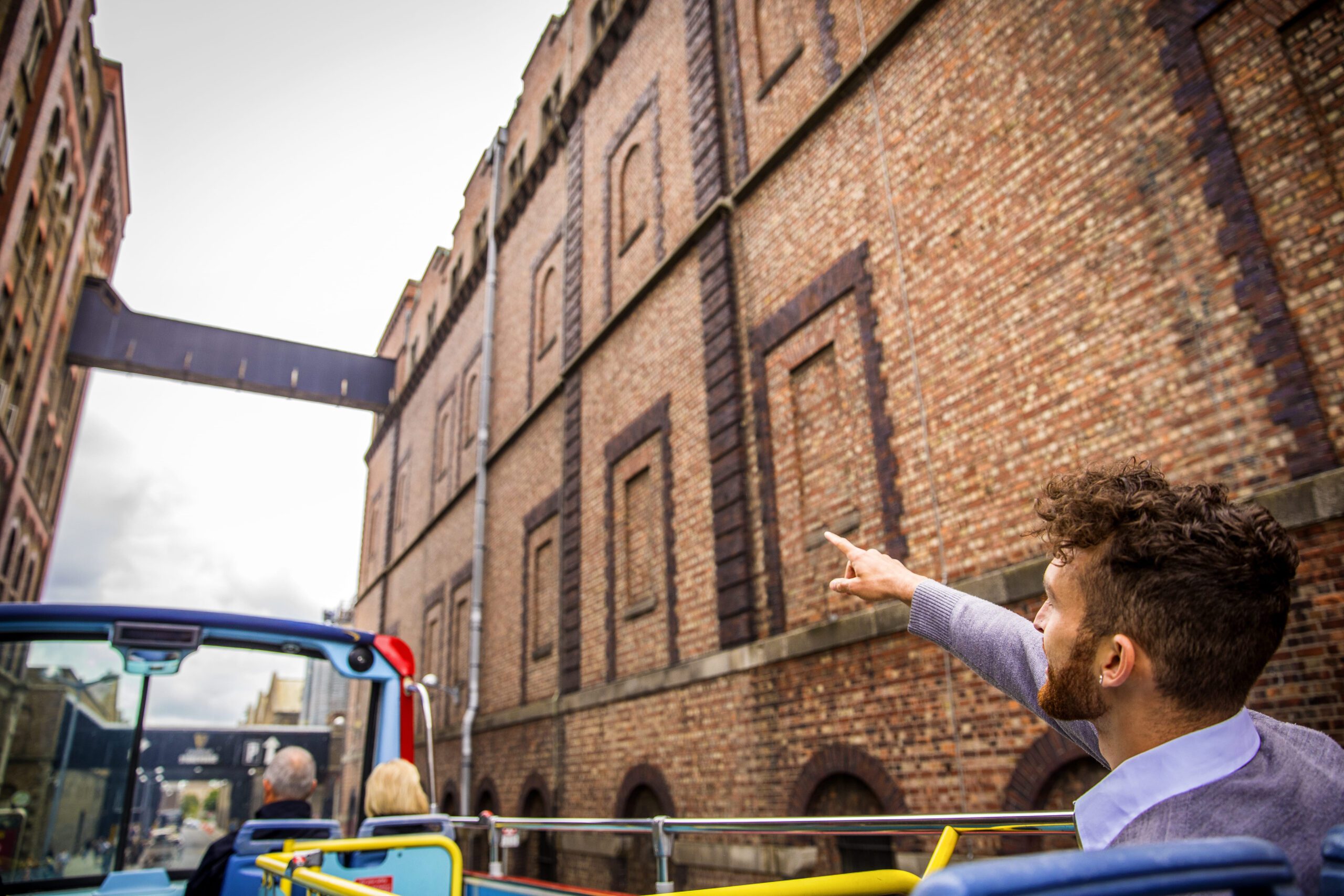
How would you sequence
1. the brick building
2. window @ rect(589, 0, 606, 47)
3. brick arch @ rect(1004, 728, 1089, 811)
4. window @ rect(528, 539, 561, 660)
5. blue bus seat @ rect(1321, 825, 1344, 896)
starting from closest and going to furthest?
blue bus seat @ rect(1321, 825, 1344, 896), the brick building, brick arch @ rect(1004, 728, 1089, 811), window @ rect(528, 539, 561, 660), window @ rect(589, 0, 606, 47)

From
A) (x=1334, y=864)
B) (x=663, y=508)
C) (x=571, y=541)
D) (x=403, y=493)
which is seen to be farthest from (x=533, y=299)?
(x=1334, y=864)

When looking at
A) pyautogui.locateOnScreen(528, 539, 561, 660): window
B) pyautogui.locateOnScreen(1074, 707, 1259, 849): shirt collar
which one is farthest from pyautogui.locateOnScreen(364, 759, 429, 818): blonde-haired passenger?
pyautogui.locateOnScreen(528, 539, 561, 660): window

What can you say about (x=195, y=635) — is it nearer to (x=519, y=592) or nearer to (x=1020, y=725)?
(x=1020, y=725)

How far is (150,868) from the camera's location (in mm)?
5391

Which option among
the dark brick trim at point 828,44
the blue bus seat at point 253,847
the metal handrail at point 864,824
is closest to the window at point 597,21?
the dark brick trim at point 828,44

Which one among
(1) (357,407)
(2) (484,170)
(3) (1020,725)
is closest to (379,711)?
(3) (1020,725)

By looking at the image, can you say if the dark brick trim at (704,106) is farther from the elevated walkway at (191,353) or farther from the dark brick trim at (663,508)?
the elevated walkway at (191,353)

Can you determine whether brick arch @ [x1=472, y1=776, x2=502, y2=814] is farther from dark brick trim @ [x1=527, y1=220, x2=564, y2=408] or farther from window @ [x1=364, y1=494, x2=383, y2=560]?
window @ [x1=364, y1=494, x2=383, y2=560]

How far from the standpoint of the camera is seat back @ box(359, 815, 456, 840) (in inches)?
176

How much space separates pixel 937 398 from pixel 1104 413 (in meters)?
1.54

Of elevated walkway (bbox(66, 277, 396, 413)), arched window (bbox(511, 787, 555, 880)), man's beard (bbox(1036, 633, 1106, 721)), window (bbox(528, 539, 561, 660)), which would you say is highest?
elevated walkway (bbox(66, 277, 396, 413))

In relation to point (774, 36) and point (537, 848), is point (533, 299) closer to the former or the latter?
point (774, 36)

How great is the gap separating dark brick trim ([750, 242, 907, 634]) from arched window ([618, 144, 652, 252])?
4.17 m

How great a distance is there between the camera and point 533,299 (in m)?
17.8
